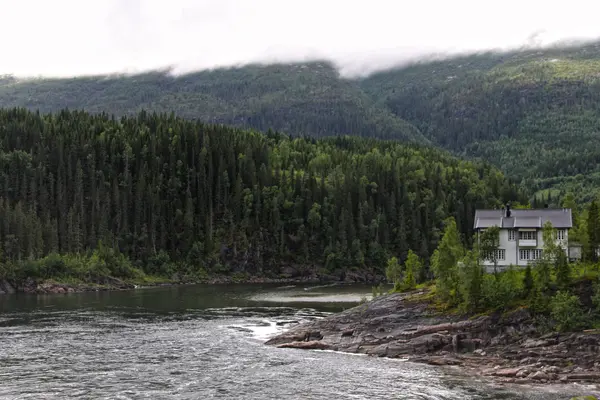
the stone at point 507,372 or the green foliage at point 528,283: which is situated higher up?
the green foliage at point 528,283

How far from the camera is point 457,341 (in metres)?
98.1

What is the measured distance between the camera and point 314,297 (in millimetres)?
186250

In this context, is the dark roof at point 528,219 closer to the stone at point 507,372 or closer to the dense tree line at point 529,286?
the dense tree line at point 529,286

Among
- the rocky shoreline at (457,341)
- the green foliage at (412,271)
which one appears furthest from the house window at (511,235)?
the rocky shoreline at (457,341)

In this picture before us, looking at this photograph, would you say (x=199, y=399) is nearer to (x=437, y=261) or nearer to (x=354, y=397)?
(x=354, y=397)

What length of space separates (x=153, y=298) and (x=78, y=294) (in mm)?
23063

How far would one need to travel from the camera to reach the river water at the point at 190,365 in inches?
3164

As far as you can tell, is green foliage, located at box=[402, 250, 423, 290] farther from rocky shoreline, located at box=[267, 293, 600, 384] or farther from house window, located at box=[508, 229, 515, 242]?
house window, located at box=[508, 229, 515, 242]

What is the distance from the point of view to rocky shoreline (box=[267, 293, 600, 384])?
87.8 m

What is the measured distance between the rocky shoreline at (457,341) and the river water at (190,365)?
3.44 m

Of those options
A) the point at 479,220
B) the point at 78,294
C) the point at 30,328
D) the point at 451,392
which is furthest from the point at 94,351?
the point at 78,294

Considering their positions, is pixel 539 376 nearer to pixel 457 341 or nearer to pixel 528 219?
pixel 457 341

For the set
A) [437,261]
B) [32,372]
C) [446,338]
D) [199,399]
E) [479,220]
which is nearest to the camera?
[199,399]

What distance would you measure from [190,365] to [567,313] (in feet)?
151
